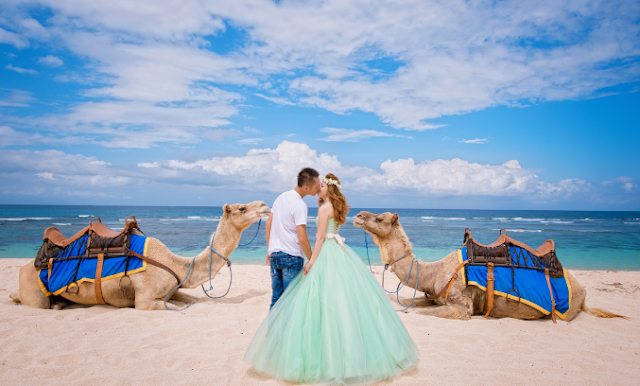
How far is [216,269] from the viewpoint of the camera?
6723 millimetres

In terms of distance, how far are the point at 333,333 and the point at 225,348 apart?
5.96ft

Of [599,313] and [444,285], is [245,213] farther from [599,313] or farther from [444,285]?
[599,313]

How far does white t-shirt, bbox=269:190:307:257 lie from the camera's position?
4.05m

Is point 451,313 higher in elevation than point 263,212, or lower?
lower

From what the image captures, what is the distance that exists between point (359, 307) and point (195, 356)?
83.3 inches

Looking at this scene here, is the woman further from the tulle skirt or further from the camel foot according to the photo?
the camel foot

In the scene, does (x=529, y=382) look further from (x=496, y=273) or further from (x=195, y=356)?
(x=195, y=356)

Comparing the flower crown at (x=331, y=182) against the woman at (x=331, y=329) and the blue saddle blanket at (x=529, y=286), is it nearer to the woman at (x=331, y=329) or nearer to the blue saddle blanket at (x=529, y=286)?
the woman at (x=331, y=329)

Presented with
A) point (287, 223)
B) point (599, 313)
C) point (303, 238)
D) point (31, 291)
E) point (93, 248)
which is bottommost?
point (599, 313)

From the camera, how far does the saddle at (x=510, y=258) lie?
5870 millimetres

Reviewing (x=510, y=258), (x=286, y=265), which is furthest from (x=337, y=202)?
(x=510, y=258)

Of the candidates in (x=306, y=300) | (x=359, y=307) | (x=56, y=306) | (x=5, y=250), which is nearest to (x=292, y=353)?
(x=306, y=300)

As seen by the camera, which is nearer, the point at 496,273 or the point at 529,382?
the point at 529,382

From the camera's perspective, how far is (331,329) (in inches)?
136
